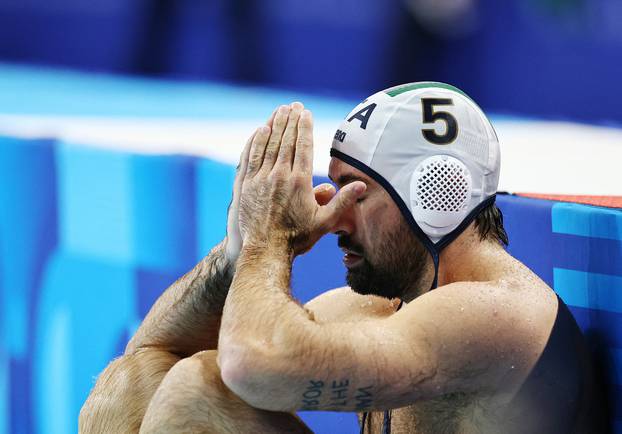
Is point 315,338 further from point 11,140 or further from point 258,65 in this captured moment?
point 258,65

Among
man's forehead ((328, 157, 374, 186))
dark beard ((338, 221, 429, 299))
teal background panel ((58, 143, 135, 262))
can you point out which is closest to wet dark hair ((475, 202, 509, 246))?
dark beard ((338, 221, 429, 299))

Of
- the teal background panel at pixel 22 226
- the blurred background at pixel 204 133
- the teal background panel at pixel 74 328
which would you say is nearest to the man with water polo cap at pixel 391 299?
the blurred background at pixel 204 133

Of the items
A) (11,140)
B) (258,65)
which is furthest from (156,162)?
→ (258,65)

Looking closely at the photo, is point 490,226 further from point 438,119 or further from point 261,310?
point 261,310

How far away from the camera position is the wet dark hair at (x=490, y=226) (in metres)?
2.75

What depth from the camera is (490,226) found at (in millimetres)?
2760

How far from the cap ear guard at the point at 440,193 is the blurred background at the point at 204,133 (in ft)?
1.22

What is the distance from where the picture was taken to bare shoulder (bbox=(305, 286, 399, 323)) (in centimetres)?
308

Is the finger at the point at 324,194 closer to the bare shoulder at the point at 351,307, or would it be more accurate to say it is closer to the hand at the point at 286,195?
Result: the hand at the point at 286,195

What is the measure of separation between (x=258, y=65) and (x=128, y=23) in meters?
1.13

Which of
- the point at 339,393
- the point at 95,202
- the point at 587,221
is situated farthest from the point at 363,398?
the point at 95,202

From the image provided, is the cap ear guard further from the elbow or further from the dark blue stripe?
the elbow

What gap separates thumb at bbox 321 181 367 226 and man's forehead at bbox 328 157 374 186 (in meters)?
0.05

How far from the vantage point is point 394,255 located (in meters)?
2.77
